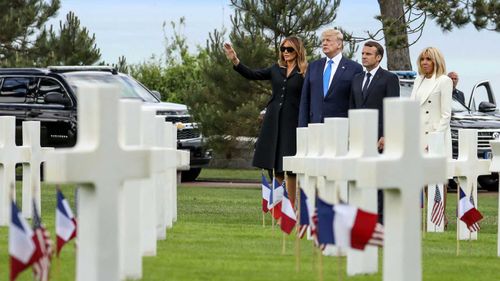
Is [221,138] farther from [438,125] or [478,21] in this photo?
[438,125]

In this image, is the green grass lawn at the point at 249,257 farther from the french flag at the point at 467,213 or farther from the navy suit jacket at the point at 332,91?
the navy suit jacket at the point at 332,91

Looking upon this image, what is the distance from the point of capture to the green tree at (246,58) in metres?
33.0

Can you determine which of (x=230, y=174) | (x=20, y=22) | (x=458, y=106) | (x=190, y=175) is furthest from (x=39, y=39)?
(x=458, y=106)

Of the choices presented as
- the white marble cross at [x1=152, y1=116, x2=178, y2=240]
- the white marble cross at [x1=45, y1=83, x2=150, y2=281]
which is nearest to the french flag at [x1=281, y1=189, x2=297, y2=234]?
the white marble cross at [x1=152, y1=116, x2=178, y2=240]

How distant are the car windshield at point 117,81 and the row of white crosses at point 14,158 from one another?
10396 millimetres

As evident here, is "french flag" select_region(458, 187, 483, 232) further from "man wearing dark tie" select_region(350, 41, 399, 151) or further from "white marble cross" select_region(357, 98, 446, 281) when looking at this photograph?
"white marble cross" select_region(357, 98, 446, 281)

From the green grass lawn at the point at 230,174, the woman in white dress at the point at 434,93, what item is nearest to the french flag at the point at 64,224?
the woman in white dress at the point at 434,93

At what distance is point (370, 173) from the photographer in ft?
24.4

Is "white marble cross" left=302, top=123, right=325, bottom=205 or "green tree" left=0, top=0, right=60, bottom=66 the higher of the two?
"green tree" left=0, top=0, right=60, bottom=66

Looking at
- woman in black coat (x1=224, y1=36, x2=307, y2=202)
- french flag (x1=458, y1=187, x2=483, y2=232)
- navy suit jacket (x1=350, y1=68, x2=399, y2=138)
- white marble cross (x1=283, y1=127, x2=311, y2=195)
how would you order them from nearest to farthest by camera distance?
white marble cross (x1=283, y1=127, x2=311, y2=195), french flag (x1=458, y1=187, x2=483, y2=232), navy suit jacket (x1=350, y1=68, x2=399, y2=138), woman in black coat (x1=224, y1=36, x2=307, y2=202)

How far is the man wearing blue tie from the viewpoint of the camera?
51.1 feet

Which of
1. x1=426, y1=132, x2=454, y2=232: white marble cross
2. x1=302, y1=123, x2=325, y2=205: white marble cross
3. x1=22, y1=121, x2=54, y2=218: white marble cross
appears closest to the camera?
x1=302, y1=123, x2=325, y2=205: white marble cross

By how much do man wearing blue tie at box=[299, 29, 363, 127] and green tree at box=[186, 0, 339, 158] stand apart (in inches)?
668

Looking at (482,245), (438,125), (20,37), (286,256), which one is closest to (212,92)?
(20,37)
